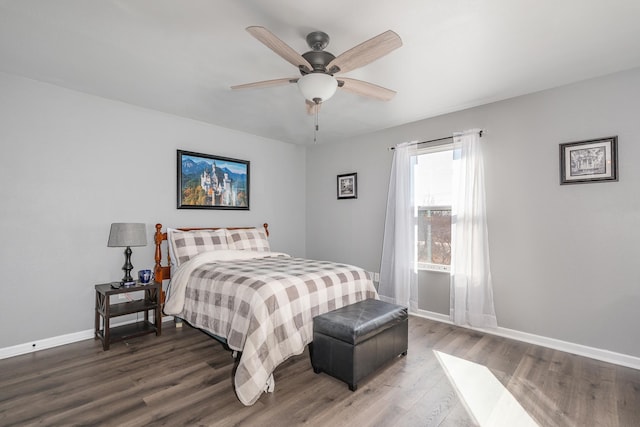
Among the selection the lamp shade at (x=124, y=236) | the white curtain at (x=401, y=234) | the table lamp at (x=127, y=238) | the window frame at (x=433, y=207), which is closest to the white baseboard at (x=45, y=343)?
the table lamp at (x=127, y=238)

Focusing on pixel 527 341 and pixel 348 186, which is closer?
pixel 527 341

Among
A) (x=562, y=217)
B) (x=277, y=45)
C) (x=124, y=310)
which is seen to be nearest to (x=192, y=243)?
(x=124, y=310)

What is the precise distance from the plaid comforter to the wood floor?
26 centimetres

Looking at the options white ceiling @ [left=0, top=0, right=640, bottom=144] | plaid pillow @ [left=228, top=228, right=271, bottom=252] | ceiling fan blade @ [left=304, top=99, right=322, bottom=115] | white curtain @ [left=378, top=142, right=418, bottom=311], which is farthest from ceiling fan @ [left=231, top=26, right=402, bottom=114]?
plaid pillow @ [left=228, top=228, right=271, bottom=252]

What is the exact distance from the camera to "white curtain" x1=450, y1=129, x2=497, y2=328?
328cm

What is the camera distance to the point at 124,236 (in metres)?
2.99

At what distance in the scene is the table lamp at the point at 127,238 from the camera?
2.97m

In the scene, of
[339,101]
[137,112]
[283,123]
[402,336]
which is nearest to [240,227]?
[283,123]

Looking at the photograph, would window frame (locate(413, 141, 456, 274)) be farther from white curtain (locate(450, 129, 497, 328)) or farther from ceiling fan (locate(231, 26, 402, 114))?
ceiling fan (locate(231, 26, 402, 114))

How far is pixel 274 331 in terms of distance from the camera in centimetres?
221

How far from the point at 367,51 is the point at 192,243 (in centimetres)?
275

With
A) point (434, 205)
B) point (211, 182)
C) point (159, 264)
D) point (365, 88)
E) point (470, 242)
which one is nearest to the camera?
point (365, 88)

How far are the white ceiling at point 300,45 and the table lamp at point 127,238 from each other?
1.37 meters

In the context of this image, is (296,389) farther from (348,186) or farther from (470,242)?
(348,186)
